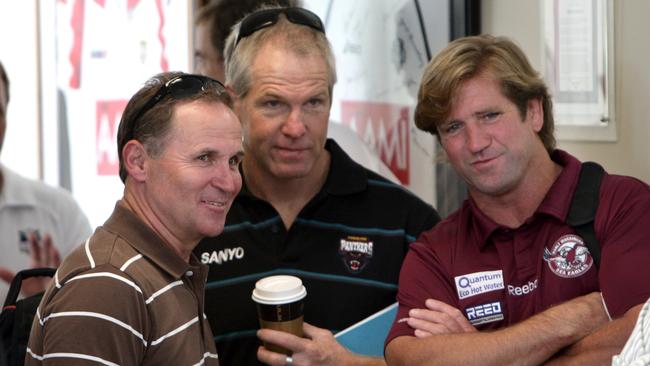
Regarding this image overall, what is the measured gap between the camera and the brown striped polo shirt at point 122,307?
161cm

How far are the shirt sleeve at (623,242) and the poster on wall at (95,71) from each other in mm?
1701

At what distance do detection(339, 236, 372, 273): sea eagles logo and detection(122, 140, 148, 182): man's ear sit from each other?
0.77 m

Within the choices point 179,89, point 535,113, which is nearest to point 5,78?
point 179,89

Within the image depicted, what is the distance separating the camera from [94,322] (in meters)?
1.61

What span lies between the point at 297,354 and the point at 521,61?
97 centimetres

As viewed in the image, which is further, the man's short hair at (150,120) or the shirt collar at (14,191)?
the shirt collar at (14,191)

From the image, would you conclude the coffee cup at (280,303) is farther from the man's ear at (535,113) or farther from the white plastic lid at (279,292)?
the man's ear at (535,113)

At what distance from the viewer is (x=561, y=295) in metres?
2.21

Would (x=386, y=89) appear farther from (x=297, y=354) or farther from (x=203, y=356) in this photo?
(x=203, y=356)

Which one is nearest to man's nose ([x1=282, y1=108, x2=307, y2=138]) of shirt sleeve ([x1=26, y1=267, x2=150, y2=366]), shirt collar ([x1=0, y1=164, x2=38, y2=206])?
shirt sleeve ([x1=26, y1=267, x2=150, y2=366])

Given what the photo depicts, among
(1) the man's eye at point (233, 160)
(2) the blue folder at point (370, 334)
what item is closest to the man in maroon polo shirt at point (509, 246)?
(2) the blue folder at point (370, 334)

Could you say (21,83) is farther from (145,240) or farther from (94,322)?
(94,322)

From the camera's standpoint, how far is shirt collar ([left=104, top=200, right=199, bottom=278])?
5.96 ft

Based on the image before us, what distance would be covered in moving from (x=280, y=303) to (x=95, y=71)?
144 cm
